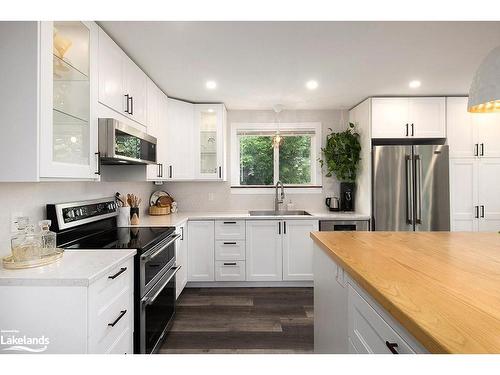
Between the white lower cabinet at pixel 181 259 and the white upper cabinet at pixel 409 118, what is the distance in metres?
2.51

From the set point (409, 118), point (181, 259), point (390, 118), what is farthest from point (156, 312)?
point (409, 118)

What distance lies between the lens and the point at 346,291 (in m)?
1.34

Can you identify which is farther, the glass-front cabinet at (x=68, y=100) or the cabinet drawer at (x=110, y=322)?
the glass-front cabinet at (x=68, y=100)

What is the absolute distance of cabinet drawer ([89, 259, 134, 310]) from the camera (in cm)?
127

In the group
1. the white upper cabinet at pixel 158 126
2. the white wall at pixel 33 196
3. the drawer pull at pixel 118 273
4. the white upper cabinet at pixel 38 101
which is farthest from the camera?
the white upper cabinet at pixel 158 126

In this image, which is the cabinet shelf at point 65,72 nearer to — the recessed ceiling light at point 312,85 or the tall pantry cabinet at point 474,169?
the recessed ceiling light at point 312,85

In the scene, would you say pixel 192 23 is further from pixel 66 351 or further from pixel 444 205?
pixel 444 205

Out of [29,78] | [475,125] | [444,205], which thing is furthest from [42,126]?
[475,125]

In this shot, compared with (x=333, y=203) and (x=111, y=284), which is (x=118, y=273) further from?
(x=333, y=203)

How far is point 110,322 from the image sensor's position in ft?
4.62

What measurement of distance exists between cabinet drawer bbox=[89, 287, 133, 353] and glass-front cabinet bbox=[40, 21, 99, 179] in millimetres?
699

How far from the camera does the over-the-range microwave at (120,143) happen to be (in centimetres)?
188

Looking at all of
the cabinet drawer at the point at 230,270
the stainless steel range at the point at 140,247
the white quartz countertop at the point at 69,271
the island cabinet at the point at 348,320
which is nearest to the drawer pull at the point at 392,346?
the island cabinet at the point at 348,320

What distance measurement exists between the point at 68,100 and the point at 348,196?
3367 millimetres
